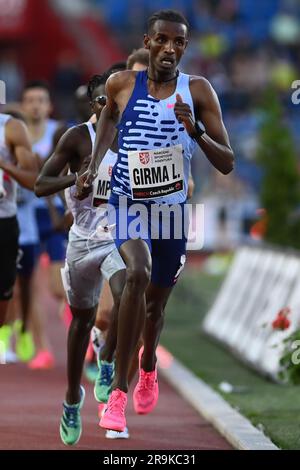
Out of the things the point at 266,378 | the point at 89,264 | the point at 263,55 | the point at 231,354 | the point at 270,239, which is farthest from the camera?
the point at 263,55

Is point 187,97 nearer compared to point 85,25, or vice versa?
point 187,97

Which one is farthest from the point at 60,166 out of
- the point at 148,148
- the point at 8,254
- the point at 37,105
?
the point at 37,105

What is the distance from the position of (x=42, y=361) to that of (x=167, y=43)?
6929 millimetres

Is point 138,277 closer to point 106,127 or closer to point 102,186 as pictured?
point 106,127

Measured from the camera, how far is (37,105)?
47.8 feet

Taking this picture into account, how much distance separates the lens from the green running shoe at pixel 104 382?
30.2 ft

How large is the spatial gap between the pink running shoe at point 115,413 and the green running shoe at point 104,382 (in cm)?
109

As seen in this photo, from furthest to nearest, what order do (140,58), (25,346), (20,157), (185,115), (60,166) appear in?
(25,346)
(20,157)
(140,58)
(60,166)
(185,115)

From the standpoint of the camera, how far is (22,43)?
36.4m

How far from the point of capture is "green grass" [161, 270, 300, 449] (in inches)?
396

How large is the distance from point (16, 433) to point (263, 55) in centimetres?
2637

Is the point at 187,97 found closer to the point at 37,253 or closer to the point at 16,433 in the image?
the point at 16,433

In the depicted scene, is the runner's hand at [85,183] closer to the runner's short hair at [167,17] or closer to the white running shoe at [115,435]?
Answer: the runner's short hair at [167,17]
